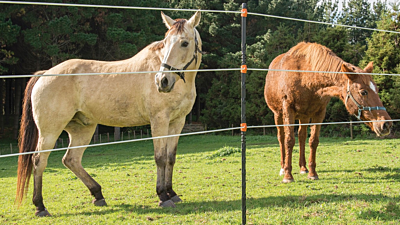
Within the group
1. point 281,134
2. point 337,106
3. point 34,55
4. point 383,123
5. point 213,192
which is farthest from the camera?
point 34,55

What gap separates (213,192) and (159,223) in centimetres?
187

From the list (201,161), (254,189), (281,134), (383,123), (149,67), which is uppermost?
(149,67)

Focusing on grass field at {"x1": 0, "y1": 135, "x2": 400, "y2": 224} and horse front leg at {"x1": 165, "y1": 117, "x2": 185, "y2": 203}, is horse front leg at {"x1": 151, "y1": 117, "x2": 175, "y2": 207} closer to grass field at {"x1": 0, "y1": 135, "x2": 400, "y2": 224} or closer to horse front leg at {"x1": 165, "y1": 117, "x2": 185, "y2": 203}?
grass field at {"x1": 0, "y1": 135, "x2": 400, "y2": 224}

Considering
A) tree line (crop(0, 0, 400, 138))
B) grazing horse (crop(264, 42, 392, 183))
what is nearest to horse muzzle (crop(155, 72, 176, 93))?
grazing horse (crop(264, 42, 392, 183))

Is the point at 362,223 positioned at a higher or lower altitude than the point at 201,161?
higher

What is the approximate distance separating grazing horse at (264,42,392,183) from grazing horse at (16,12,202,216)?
2.39 meters

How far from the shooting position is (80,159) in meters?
5.39

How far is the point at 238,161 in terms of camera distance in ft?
33.9

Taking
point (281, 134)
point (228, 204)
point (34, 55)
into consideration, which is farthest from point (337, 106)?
point (34, 55)

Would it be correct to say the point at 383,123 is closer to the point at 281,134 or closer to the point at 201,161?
the point at 281,134

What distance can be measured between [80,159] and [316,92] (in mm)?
4367

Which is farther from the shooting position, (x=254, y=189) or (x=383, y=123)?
(x=254, y=189)

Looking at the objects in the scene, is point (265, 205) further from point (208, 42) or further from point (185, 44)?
point (208, 42)

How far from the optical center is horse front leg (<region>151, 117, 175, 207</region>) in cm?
489
